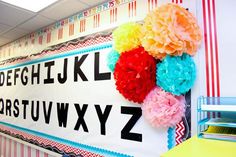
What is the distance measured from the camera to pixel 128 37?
1.42 m

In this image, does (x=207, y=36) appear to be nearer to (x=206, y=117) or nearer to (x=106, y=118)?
(x=206, y=117)

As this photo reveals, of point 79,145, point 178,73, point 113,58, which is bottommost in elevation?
point 79,145

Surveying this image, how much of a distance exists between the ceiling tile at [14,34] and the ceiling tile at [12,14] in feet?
0.96

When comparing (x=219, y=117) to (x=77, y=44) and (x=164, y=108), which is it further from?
(x=77, y=44)

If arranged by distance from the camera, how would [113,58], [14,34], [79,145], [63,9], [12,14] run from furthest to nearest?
1. [14,34]
2. [12,14]
3. [63,9]
4. [79,145]
5. [113,58]

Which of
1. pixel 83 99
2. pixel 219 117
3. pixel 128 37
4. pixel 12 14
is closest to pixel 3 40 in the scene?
pixel 12 14

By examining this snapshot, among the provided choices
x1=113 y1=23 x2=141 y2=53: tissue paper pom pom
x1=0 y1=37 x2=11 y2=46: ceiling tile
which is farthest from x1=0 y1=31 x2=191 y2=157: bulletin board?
x1=0 y1=37 x2=11 y2=46: ceiling tile

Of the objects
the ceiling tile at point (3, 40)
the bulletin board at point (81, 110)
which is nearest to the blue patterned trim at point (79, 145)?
the bulletin board at point (81, 110)

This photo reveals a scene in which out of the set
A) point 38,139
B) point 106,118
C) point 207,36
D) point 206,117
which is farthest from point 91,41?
point 38,139

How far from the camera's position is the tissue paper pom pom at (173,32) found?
3.76ft

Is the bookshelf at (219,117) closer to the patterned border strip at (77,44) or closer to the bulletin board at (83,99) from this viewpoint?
the bulletin board at (83,99)

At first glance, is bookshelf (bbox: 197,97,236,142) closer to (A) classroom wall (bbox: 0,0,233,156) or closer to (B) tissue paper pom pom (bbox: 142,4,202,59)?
(A) classroom wall (bbox: 0,0,233,156)

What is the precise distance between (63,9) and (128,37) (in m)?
0.95

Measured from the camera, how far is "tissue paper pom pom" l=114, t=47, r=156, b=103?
1285mm
